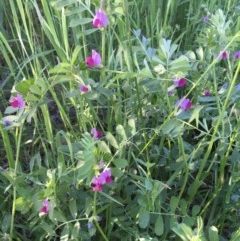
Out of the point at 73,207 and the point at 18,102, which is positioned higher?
the point at 18,102

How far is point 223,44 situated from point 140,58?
23 centimetres

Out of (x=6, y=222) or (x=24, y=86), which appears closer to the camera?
(x=24, y=86)

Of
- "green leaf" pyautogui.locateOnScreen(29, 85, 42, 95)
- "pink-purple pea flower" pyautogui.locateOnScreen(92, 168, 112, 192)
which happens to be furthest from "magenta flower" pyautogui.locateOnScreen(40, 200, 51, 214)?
"green leaf" pyautogui.locateOnScreen(29, 85, 42, 95)

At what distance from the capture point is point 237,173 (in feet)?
3.70

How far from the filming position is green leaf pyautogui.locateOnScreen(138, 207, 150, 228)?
3.33 feet

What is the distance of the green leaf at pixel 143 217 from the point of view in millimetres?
1016

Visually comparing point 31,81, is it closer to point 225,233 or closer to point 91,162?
point 91,162

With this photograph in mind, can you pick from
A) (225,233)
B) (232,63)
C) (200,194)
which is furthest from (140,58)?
(225,233)

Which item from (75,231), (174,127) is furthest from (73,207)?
(174,127)

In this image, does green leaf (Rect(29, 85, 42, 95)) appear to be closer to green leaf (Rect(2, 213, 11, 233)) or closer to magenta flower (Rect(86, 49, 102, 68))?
magenta flower (Rect(86, 49, 102, 68))

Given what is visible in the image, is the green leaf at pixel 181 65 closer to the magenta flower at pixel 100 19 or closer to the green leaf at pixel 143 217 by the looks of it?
the magenta flower at pixel 100 19

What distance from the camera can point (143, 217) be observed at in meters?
1.02

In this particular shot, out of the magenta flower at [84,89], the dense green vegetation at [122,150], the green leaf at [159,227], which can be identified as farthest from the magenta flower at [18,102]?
the green leaf at [159,227]

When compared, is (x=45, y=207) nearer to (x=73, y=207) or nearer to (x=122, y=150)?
(x=73, y=207)
